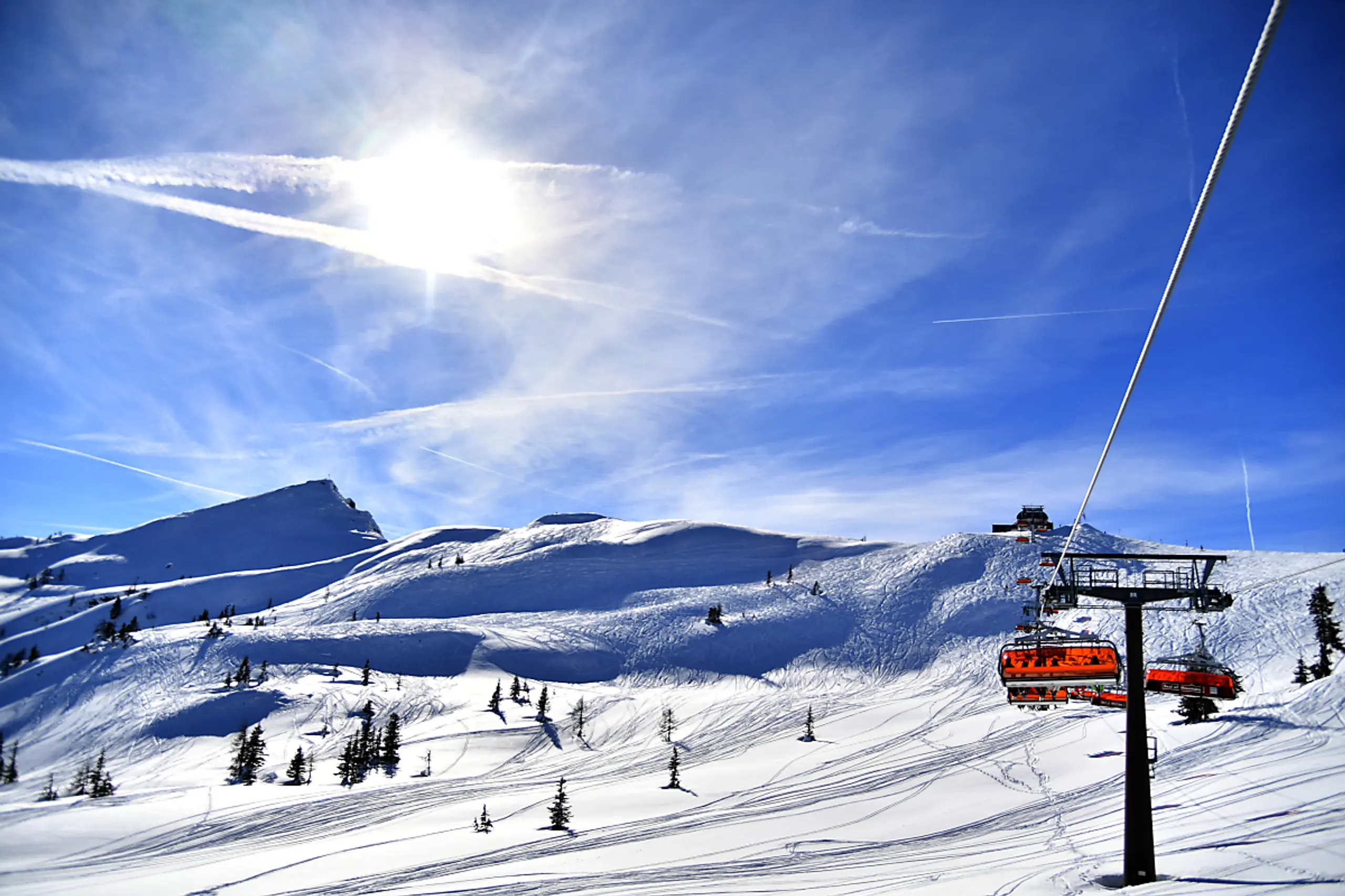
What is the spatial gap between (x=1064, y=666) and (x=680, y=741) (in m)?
59.3

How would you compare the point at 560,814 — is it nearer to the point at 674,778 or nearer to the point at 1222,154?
Answer: the point at 674,778

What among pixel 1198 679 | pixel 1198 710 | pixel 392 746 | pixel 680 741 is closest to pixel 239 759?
pixel 392 746

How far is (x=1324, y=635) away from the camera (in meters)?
68.4

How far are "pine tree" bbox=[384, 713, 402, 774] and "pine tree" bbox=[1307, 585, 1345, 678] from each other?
282ft

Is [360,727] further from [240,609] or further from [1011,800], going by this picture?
[240,609]

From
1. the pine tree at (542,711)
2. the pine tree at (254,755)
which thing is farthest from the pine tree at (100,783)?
the pine tree at (542,711)

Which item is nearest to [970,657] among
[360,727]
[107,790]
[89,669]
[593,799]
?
[593,799]

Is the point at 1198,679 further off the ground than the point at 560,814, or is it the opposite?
the point at 1198,679

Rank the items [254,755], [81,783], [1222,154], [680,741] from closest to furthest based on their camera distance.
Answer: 1. [1222,154]
2. [254,755]
3. [81,783]
4. [680,741]

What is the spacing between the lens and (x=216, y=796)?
6631cm

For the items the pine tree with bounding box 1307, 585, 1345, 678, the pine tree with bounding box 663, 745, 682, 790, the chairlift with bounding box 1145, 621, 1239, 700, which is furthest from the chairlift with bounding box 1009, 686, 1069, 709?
the pine tree with bounding box 1307, 585, 1345, 678

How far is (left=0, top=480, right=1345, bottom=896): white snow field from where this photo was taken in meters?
40.1

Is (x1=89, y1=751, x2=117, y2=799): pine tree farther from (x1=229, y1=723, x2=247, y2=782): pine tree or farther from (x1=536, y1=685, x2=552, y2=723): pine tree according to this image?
(x1=536, y1=685, x2=552, y2=723): pine tree

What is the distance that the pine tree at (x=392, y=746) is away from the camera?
245 ft
